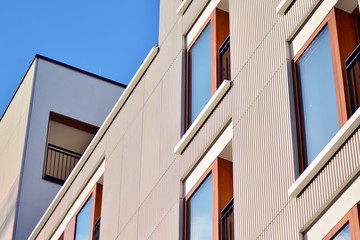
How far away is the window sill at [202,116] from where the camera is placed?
64.8ft

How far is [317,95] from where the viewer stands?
16.6 meters

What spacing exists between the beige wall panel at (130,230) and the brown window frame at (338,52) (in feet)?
23.0

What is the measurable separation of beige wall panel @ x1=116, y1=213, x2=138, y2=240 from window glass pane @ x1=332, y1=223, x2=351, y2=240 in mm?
8792

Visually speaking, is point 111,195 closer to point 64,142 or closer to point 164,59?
point 164,59

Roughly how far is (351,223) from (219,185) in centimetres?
515

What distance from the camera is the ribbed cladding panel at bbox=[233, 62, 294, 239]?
54.0ft

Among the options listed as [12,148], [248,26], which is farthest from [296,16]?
[12,148]

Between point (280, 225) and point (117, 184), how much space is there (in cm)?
975

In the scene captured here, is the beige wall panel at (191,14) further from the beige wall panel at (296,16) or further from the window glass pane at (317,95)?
the window glass pane at (317,95)

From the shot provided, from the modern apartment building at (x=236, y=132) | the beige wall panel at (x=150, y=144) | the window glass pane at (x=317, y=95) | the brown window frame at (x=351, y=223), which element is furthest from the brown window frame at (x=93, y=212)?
the brown window frame at (x=351, y=223)

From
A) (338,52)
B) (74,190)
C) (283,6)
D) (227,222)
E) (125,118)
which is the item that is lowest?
(227,222)

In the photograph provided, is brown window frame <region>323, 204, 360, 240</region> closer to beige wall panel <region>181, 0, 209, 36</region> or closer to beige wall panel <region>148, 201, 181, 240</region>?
beige wall panel <region>148, 201, 181, 240</region>

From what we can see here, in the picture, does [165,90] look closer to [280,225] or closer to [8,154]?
[280,225]

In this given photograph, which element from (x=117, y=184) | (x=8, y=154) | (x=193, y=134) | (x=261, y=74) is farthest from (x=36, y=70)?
(x=261, y=74)
